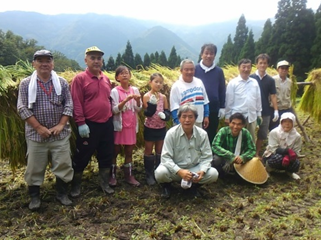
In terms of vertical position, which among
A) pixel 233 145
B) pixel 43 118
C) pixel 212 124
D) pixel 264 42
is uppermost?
pixel 264 42

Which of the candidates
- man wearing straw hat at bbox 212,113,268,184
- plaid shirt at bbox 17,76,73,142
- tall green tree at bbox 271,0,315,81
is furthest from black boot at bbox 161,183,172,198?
tall green tree at bbox 271,0,315,81

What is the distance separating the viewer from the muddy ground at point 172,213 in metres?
2.69

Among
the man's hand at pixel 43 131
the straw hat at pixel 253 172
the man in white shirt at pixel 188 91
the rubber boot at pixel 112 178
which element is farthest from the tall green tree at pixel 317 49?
the man's hand at pixel 43 131

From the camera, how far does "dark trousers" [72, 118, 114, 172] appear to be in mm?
3193

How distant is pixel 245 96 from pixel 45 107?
2595mm

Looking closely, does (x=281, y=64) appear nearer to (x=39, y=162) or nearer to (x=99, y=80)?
(x=99, y=80)

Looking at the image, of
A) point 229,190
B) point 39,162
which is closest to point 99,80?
point 39,162

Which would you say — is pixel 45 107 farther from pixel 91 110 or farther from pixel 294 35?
pixel 294 35

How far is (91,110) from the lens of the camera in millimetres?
3121

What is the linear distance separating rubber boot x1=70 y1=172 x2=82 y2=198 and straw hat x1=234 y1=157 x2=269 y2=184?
196 centimetres

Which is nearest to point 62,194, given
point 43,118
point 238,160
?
point 43,118

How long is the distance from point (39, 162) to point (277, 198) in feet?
8.80

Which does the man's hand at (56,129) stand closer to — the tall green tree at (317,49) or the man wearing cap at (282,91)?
the man wearing cap at (282,91)

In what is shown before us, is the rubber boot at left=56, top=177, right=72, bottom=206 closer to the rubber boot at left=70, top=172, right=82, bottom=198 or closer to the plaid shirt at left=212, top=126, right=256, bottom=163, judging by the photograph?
the rubber boot at left=70, top=172, right=82, bottom=198
